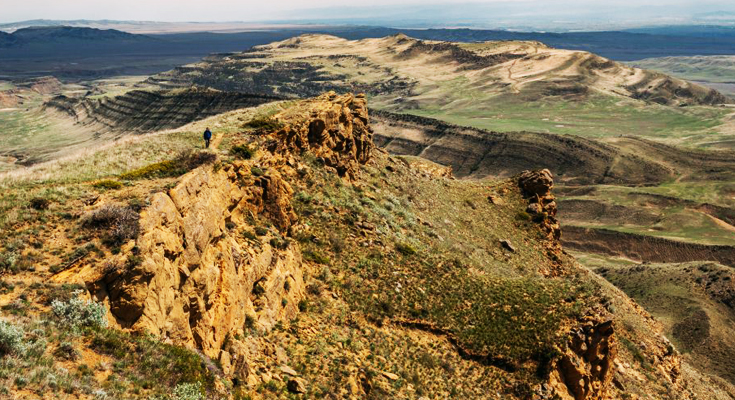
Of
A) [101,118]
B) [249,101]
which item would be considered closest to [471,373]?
[249,101]

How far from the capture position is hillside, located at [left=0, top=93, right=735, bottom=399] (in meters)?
12.7

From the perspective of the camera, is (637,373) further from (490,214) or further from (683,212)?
(683,212)

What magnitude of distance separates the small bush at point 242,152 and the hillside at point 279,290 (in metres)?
0.10

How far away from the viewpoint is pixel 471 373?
912 inches

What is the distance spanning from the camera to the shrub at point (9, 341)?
10.5 meters

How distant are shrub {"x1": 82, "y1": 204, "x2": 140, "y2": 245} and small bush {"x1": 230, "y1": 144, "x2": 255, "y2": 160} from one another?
41.8 ft

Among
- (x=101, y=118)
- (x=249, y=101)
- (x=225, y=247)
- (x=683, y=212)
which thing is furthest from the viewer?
(x=101, y=118)

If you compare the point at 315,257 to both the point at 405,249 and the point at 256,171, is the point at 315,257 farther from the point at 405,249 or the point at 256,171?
the point at 405,249

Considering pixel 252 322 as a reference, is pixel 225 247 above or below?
above

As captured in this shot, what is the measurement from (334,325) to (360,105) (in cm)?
2807

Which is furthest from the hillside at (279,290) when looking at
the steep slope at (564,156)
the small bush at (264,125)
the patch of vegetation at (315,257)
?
the steep slope at (564,156)

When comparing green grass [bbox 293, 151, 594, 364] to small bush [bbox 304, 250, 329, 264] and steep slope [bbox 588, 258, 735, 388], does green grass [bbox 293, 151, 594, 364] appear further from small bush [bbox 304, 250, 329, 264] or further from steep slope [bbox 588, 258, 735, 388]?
steep slope [bbox 588, 258, 735, 388]

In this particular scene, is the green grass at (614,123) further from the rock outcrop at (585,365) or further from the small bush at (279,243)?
the small bush at (279,243)

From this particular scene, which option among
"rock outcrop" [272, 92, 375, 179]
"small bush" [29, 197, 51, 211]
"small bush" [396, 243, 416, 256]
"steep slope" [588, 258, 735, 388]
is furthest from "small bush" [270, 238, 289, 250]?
"steep slope" [588, 258, 735, 388]
